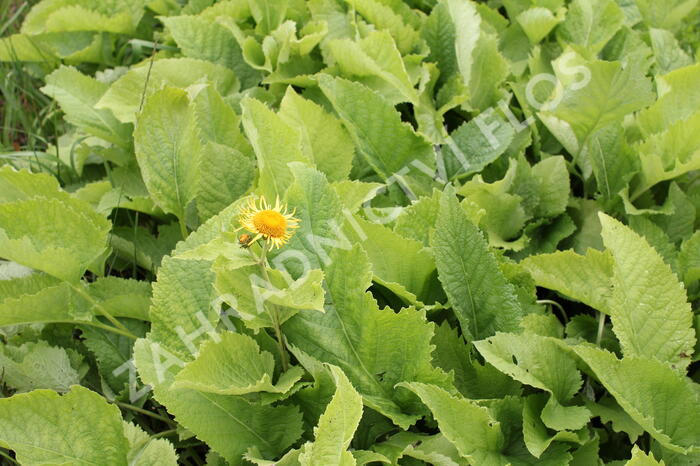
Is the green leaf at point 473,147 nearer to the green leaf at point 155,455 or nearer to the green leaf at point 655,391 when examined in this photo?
the green leaf at point 655,391

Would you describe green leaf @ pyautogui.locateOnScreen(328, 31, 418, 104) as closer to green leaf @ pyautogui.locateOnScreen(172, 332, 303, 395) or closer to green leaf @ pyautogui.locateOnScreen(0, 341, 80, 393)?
green leaf @ pyautogui.locateOnScreen(172, 332, 303, 395)

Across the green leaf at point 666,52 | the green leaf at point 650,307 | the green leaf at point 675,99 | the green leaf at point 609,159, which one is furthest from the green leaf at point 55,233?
the green leaf at point 666,52

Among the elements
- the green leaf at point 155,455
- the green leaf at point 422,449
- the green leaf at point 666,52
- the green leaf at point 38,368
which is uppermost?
the green leaf at point 666,52

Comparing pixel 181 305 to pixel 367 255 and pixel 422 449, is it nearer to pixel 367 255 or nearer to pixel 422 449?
pixel 367 255

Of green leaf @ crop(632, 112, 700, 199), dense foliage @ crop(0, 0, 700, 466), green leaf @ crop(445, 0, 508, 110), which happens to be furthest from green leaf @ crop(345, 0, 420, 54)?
green leaf @ crop(632, 112, 700, 199)

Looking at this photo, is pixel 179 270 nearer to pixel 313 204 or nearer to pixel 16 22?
pixel 313 204

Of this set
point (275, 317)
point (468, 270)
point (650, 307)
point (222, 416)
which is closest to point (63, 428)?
point (222, 416)
